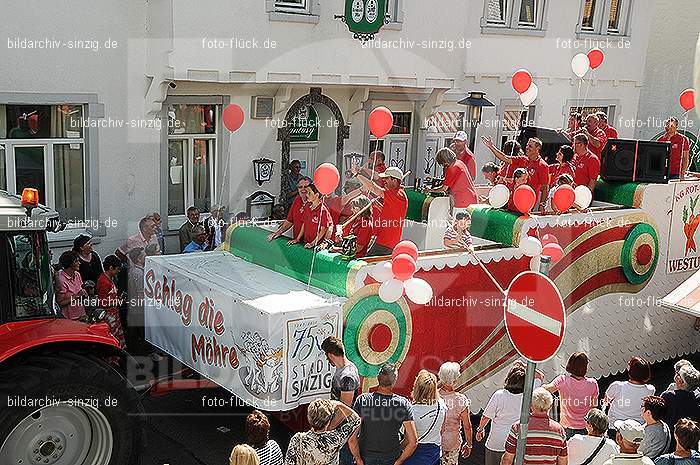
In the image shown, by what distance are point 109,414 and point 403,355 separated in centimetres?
284

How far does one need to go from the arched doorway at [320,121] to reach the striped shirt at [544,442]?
26.9 feet

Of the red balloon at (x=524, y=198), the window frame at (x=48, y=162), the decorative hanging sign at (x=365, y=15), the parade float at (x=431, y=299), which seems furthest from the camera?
the decorative hanging sign at (x=365, y=15)

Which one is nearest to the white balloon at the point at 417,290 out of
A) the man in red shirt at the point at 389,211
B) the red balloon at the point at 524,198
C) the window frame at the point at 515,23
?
the man in red shirt at the point at 389,211

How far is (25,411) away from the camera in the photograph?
5637 mm

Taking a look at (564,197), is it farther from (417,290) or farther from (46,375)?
(46,375)

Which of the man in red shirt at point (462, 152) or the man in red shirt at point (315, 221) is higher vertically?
the man in red shirt at point (462, 152)

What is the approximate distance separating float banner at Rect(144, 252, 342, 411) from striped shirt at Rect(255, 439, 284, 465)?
1405 millimetres

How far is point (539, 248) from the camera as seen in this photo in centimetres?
816

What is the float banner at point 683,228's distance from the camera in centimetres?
1055

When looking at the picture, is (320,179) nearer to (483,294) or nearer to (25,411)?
(483,294)

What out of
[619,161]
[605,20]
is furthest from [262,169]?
[605,20]

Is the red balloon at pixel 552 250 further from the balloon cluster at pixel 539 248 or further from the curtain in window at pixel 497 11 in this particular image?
the curtain in window at pixel 497 11

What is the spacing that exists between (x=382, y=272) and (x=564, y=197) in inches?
107

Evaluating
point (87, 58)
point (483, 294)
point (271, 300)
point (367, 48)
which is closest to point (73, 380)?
point (271, 300)
